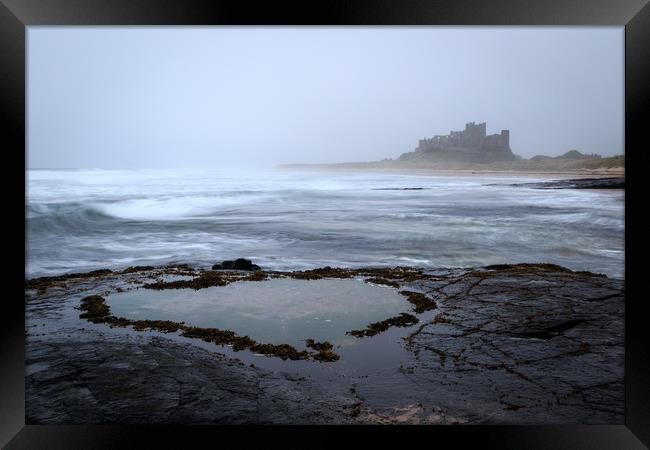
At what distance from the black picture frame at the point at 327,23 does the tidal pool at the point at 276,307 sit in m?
2.00

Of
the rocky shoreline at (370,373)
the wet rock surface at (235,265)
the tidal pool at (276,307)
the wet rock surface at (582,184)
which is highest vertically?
the wet rock surface at (582,184)

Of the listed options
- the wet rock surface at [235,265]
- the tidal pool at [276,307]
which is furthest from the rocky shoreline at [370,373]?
the wet rock surface at [235,265]

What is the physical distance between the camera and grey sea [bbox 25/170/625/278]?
1450 cm

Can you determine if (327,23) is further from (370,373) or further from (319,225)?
(319,225)

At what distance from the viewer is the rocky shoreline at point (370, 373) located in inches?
140

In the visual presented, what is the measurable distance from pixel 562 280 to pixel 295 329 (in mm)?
4629

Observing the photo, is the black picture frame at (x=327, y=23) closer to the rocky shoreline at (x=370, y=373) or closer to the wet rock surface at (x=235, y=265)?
the rocky shoreline at (x=370, y=373)

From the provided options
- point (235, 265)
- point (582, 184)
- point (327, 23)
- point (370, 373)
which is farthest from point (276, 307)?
point (582, 184)

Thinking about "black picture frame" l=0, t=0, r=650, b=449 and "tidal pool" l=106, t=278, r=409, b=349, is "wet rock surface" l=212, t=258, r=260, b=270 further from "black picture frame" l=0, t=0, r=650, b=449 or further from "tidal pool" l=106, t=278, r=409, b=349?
"black picture frame" l=0, t=0, r=650, b=449

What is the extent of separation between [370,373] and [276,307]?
235 cm

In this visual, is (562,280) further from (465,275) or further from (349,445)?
(349,445)

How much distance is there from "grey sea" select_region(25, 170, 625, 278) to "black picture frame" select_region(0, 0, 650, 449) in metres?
7.10

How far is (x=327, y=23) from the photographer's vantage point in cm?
331

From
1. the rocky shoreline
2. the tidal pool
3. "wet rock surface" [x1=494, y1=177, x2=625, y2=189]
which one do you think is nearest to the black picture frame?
the rocky shoreline
